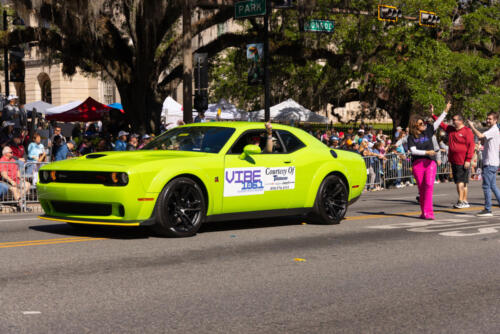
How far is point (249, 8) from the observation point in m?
20.5

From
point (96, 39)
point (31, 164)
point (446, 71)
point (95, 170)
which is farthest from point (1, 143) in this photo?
point (446, 71)

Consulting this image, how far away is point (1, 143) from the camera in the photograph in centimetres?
1703

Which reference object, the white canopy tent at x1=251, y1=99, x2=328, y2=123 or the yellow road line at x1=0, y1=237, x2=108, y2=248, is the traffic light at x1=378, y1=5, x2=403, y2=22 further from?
the yellow road line at x1=0, y1=237, x2=108, y2=248

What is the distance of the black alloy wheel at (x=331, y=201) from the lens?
419 inches

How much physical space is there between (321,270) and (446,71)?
89.1 feet

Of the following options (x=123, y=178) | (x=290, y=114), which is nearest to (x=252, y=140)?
(x=123, y=178)

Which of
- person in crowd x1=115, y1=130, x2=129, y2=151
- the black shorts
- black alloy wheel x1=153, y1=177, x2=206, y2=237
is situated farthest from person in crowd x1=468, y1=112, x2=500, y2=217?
person in crowd x1=115, y1=130, x2=129, y2=151

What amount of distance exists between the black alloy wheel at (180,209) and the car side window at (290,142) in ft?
6.18

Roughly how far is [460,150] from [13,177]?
8.64 metres

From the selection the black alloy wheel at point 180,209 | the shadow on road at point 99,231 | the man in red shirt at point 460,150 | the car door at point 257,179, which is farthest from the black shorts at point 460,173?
the shadow on road at point 99,231

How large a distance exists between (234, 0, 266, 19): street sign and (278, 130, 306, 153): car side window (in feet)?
33.2

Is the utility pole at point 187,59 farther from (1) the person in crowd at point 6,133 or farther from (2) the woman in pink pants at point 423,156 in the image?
(2) the woman in pink pants at point 423,156

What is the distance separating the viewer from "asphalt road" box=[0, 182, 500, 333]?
521 centimetres

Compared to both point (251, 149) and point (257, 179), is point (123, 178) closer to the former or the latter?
point (251, 149)
